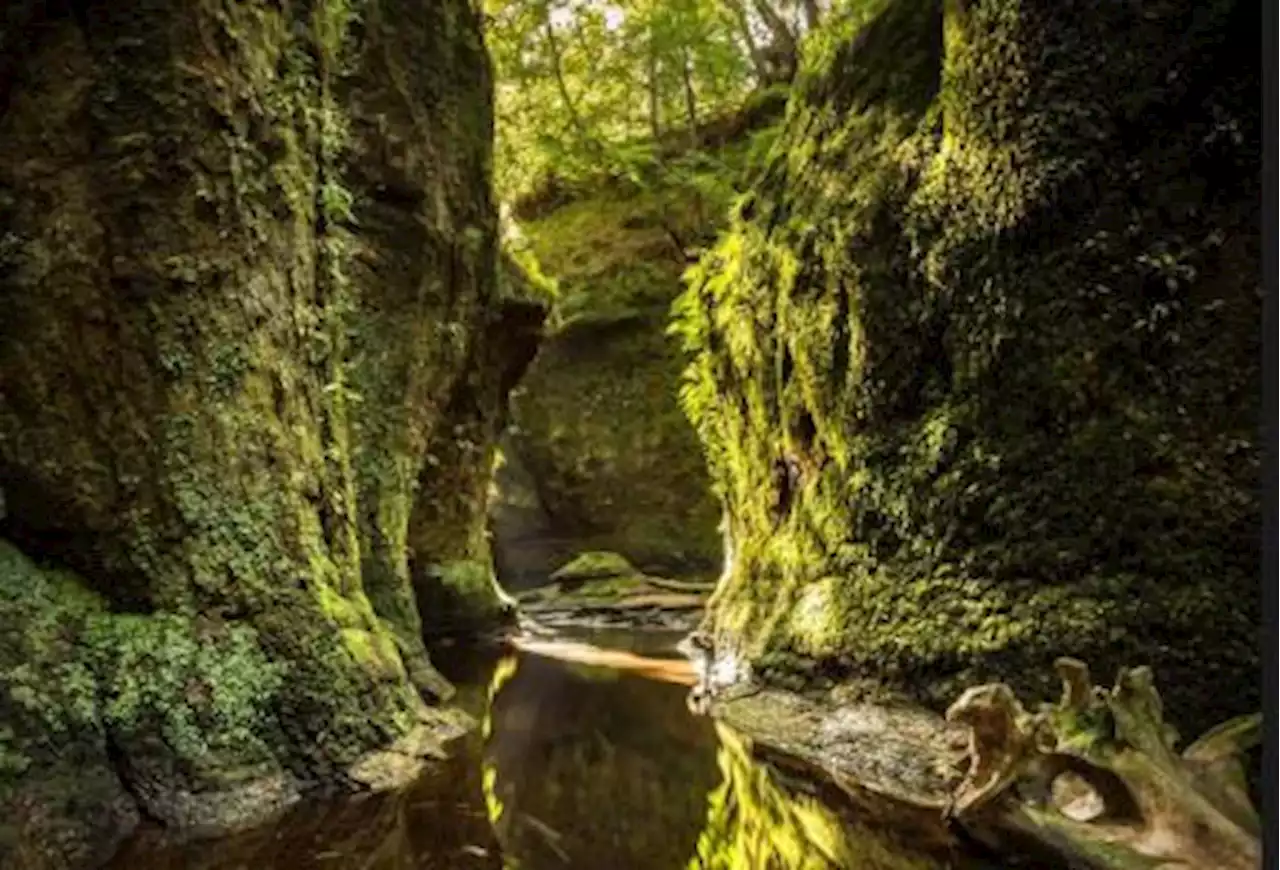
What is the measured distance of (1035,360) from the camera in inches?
305

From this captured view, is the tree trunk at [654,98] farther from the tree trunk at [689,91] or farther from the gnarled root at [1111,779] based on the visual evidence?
the gnarled root at [1111,779]

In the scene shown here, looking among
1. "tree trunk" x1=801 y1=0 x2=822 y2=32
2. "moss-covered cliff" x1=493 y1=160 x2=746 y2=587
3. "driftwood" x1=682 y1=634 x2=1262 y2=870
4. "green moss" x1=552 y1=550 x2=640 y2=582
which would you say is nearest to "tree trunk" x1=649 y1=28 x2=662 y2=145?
"moss-covered cliff" x1=493 y1=160 x2=746 y2=587

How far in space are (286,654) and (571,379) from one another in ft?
56.8

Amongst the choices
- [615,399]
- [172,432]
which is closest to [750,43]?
[615,399]

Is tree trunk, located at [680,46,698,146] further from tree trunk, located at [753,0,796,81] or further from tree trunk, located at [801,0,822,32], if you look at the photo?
tree trunk, located at [801,0,822,32]

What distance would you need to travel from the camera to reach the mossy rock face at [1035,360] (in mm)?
6699

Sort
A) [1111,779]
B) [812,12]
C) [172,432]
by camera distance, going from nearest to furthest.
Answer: [1111,779] < [172,432] < [812,12]

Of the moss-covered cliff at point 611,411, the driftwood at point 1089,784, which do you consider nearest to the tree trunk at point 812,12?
the moss-covered cliff at point 611,411

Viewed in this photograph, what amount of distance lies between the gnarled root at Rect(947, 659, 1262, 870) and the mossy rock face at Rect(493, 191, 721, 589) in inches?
654

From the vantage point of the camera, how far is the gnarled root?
471 cm

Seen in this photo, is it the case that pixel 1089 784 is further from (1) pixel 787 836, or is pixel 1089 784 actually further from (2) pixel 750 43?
(2) pixel 750 43

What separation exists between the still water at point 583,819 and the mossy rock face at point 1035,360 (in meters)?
1.39

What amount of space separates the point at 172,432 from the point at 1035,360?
222 inches

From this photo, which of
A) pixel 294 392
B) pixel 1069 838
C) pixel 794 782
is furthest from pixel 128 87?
pixel 1069 838
